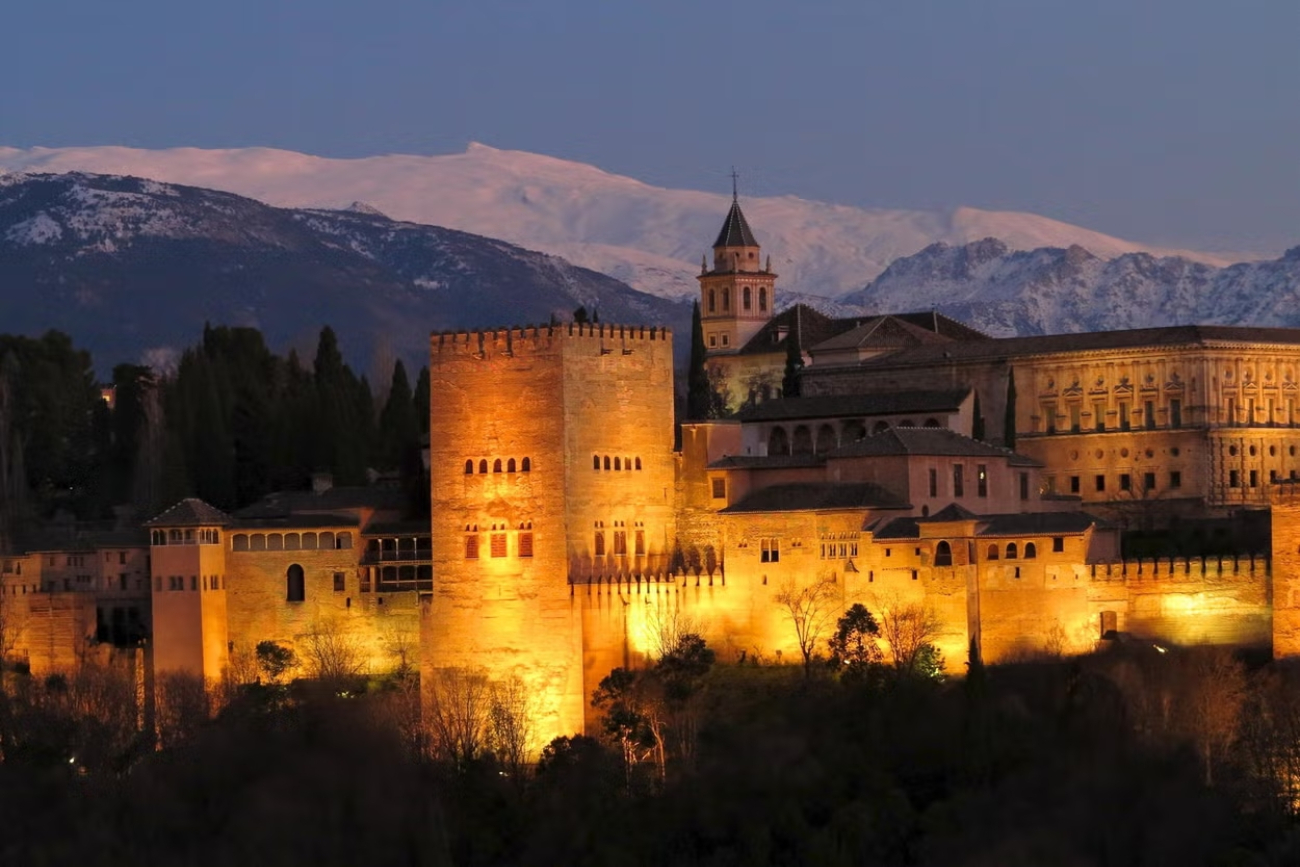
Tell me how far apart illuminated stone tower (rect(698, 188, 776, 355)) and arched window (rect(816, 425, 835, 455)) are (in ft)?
63.6

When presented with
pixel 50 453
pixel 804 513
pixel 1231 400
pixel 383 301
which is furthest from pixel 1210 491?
pixel 383 301

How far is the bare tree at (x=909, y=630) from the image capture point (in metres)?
63.6

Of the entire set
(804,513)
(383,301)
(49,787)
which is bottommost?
(49,787)

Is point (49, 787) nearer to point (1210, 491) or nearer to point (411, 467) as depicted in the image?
point (411, 467)

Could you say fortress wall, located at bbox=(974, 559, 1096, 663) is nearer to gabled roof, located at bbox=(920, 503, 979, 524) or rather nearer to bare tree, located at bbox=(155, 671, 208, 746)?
gabled roof, located at bbox=(920, 503, 979, 524)

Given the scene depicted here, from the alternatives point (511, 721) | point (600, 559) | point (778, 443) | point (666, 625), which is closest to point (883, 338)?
point (778, 443)

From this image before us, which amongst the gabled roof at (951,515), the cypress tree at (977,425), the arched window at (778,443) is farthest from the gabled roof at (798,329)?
the gabled roof at (951,515)

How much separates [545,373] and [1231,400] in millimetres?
22752

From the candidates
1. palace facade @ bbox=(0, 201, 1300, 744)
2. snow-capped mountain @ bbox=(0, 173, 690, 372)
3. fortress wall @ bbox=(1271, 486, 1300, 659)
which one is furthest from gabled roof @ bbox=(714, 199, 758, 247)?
Result: snow-capped mountain @ bbox=(0, 173, 690, 372)

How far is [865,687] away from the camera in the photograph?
6241 centimetres

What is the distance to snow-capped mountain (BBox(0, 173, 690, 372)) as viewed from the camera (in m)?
174

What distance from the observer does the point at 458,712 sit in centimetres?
6544

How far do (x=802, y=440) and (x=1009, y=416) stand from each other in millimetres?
5621

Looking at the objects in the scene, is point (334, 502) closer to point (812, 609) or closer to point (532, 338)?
point (532, 338)
